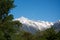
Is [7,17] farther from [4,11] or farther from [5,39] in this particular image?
[5,39]

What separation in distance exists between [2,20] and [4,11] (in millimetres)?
929

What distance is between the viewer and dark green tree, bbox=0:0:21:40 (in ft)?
61.2

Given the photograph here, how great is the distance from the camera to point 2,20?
63.5ft

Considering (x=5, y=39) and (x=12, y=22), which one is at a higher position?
(x=12, y=22)

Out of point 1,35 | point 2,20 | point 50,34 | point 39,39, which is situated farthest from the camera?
point 50,34

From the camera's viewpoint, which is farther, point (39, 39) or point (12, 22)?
point (39, 39)

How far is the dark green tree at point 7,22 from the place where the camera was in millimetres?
18642

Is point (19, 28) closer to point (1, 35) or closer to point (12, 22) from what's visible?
point (12, 22)

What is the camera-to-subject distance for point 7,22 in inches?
754

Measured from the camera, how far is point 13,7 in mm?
20891

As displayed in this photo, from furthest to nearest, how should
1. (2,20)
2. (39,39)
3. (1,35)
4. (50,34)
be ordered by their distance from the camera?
(50,34) → (39,39) → (2,20) → (1,35)

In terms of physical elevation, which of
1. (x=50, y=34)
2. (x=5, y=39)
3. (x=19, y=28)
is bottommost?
(x=5, y=39)

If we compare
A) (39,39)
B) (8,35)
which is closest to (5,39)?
(8,35)

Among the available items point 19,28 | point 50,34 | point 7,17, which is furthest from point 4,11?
point 50,34
